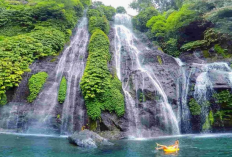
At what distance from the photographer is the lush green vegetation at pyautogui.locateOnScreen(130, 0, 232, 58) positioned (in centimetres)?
2275

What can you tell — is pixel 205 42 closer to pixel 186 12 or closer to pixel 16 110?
pixel 186 12

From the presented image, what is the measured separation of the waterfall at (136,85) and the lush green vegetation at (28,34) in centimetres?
759

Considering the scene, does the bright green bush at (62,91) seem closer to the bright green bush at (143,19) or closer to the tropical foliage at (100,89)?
the tropical foliage at (100,89)

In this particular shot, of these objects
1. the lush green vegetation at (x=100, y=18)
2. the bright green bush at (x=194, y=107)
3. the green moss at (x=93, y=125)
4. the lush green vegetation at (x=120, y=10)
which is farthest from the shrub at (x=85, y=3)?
the bright green bush at (x=194, y=107)

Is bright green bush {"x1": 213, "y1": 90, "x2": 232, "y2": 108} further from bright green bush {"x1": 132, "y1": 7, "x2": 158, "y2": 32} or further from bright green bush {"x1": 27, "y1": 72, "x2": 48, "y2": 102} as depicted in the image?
bright green bush {"x1": 132, "y1": 7, "x2": 158, "y2": 32}

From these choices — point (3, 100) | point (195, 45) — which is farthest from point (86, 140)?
point (195, 45)

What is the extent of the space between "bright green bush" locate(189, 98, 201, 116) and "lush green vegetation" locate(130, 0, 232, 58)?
809 centimetres

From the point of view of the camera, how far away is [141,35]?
3203 cm

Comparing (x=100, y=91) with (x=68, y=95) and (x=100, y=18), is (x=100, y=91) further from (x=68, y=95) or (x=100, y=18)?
(x=100, y=18)

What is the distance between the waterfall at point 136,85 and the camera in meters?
16.7

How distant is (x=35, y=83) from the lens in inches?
717

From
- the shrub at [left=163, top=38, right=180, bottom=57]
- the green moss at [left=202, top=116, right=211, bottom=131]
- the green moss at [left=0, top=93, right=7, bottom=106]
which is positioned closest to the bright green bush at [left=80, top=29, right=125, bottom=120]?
the green moss at [left=0, top=93, right=7, bottom=106]

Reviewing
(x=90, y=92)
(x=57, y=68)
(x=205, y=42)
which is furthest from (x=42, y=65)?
(x=205, y=42)

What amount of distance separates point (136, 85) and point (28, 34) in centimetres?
1408
